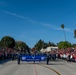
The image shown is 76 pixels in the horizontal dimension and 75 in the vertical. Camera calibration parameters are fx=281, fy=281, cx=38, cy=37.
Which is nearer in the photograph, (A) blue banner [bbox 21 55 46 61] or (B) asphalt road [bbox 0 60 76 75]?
(B) asphalt road [bbox 0 60 76 75]

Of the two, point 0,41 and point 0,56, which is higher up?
point 0,41

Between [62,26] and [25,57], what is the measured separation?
325ft

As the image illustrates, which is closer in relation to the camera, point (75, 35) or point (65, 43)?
point (75, 35)

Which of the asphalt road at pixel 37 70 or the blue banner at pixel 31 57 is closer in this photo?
the asphalt road at pixel 37 70

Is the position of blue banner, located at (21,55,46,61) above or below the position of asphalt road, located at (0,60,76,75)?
above

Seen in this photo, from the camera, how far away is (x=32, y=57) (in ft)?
141

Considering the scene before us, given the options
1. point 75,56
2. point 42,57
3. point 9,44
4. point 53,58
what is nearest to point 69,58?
point 75,56

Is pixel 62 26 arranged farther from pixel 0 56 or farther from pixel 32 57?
pixel 32 57

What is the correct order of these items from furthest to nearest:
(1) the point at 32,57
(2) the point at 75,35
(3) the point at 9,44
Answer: (3) the point at 9,44, (2) the point at 75,35, (1) the point at 32,57

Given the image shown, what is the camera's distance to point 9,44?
546 feet

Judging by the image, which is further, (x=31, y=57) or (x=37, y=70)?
(x=31, y=57)

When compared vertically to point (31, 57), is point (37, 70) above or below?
below

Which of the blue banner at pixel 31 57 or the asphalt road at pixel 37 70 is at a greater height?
the blue banner at pixel 31 57

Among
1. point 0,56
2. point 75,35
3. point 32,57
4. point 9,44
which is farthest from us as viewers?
point 9,44
